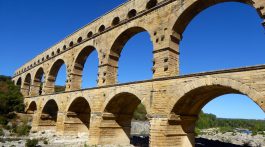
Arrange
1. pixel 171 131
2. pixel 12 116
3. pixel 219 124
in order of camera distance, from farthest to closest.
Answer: pixel 219 124 → pixel 12 116 → pixel 171 131

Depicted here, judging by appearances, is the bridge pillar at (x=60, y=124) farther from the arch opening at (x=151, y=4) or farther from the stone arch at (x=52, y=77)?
the arch opening at (x=151, y=4)

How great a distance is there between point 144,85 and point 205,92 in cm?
359

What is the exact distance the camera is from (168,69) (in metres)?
14.4

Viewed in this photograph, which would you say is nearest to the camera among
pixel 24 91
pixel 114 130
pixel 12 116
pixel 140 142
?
pixel 114 130

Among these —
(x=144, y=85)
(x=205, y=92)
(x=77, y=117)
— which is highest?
(x=144, y=85)

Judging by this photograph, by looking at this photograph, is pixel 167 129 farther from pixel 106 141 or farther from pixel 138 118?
pixel 138 118

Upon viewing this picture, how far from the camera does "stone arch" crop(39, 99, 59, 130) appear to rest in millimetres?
28719

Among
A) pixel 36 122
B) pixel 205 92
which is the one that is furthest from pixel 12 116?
pixel 205 92

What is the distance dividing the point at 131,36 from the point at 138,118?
27.2 metres

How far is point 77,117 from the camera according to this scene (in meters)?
23.5

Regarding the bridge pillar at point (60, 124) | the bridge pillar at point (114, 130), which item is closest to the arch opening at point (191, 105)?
the bridge pillar at point (114, 130)

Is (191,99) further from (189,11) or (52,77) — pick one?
(52,77)

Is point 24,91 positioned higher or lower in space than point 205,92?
higher

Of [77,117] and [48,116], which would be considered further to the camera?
[48,116]
